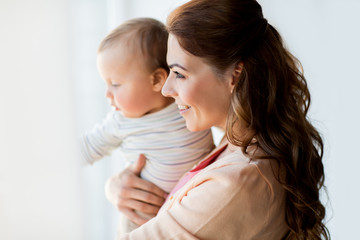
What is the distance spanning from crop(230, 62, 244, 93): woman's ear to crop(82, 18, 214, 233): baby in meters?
0.32

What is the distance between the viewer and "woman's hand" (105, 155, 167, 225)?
1.37 meters

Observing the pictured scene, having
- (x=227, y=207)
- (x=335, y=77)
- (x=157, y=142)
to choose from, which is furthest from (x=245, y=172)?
(x=335, y=77)

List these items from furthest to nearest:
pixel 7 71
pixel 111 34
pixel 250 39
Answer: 1. pixel 111 34
2. pixel 250 39
3. pixel 7 71

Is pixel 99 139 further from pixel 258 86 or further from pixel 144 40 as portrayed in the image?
pixel 258 86

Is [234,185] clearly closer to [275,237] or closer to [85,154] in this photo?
[275,237]

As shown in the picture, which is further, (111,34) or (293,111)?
(111,34)

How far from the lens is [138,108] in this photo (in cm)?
138

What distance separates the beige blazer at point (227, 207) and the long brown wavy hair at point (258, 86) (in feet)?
0.20

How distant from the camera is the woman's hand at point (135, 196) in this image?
137cm

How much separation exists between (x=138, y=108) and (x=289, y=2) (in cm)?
103

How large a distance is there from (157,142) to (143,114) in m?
0.12

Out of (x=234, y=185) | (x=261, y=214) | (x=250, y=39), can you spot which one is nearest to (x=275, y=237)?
(x=261, y=214)

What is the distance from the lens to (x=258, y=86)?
1.10 meters

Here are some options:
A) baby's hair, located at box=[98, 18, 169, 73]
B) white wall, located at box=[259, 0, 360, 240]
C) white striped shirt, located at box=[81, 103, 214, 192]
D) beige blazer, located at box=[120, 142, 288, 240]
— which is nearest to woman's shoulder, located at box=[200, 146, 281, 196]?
beige blazer, located at box=[120, 142, 288, 240]
